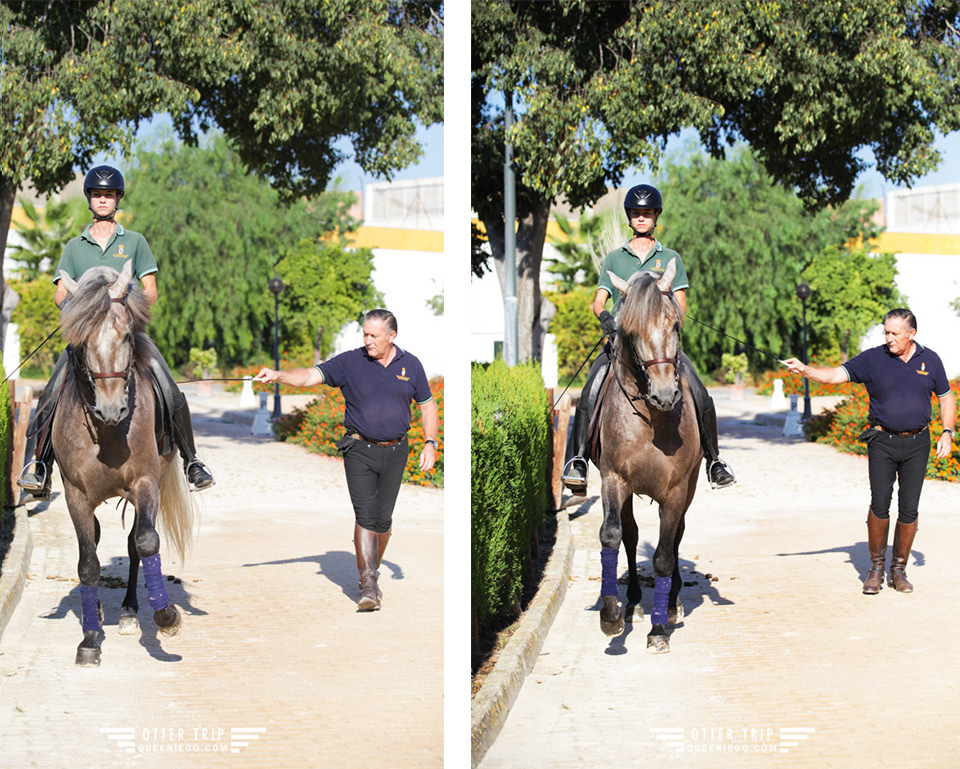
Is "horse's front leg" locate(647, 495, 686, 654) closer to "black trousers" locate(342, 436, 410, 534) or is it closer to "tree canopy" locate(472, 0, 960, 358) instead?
"black trousers" locate(342, 436, 410, 534)

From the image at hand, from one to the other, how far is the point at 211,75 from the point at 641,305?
10220mm

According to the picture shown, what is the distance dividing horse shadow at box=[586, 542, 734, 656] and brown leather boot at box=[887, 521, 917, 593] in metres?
1.27

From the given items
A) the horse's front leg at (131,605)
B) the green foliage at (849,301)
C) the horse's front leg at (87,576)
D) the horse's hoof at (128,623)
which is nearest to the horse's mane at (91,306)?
the horse's front leg at (87,576)

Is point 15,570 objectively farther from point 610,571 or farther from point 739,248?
point 739,248

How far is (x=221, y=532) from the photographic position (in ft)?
36.9

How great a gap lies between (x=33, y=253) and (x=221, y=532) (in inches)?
1237

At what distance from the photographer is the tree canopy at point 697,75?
11.8m

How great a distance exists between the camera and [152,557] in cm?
611

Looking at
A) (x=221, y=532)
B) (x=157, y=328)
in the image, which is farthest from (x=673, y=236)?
(x=221, y=532)

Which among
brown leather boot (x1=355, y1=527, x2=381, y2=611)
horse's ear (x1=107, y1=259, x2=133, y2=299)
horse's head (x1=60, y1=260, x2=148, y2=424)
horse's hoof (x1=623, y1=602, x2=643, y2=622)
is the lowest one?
horse's hoof (x1=623, y1=602, x2=643, y2=622)

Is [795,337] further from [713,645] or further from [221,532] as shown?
[713,645]

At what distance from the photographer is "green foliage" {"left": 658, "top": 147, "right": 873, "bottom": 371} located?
34.8 m

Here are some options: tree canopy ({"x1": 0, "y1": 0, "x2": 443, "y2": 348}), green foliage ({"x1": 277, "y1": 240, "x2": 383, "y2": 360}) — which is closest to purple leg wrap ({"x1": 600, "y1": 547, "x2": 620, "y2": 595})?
tree canopy ({"x1": 0, "y1": 0, "x2": 443, "y2": 348})

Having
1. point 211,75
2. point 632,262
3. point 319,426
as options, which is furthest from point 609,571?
point 319,426
